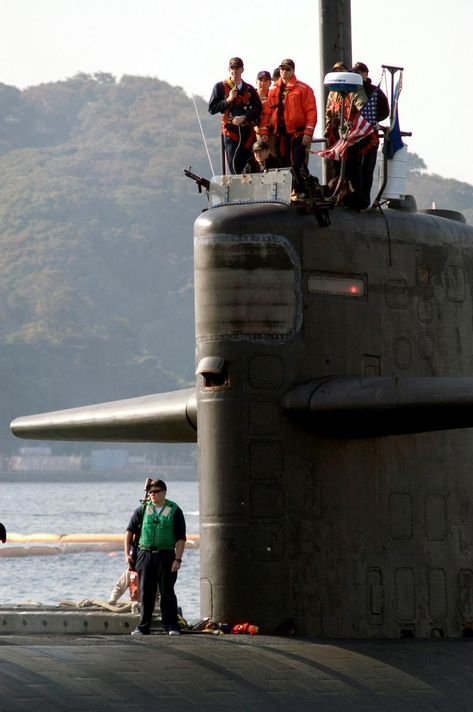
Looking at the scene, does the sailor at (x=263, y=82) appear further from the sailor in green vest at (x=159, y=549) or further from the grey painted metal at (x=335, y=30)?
the sailor in green vest at (x=159, y=549)

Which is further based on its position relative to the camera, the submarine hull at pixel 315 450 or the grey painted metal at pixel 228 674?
the submarine hull at pixel 315 450

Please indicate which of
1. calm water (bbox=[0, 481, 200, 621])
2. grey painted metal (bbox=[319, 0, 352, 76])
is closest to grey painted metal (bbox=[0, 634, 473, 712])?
grey painted metal (bbox=[319, 0, 352, 76])

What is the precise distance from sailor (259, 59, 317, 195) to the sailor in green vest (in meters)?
3.13

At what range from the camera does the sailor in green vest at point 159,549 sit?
475 inches

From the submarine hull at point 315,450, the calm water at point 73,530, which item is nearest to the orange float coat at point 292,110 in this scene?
the submarine hull at point 315,450

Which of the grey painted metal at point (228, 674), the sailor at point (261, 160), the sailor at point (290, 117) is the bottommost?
the grey painted metal at point (228, 674)

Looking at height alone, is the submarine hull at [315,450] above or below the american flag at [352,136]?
below

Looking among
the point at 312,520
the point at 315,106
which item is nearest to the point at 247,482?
the point at 312,520

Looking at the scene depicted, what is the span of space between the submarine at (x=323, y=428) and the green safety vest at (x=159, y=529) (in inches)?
12.7

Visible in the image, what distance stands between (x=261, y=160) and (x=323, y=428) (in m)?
2.49

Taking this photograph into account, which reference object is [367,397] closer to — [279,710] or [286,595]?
[286,595]

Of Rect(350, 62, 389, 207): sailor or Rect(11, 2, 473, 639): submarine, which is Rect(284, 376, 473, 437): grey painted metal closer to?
Rect(11, 2, 473, 639): submarine

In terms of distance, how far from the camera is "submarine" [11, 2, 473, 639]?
12086 millimetres

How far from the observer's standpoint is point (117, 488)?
614ft
